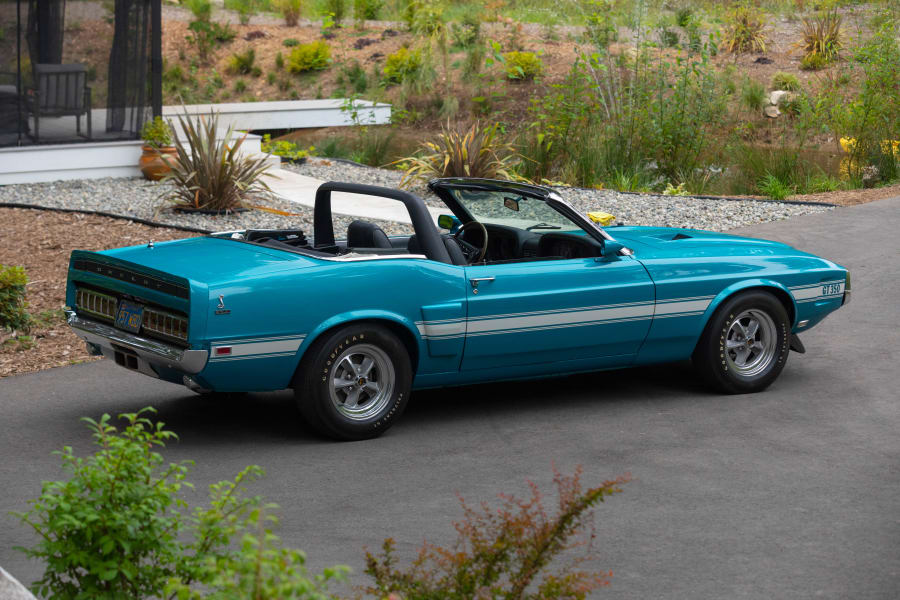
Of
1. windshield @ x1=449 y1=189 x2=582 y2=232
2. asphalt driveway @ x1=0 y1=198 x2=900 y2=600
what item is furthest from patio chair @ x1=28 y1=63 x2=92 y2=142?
windshield @ x1=449 y1=189 x2=582 y2=232

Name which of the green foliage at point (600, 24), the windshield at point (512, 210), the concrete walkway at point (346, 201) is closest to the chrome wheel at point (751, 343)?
the windshield at point (512, 210)

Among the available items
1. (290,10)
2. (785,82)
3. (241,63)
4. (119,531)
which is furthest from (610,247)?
(290,10)

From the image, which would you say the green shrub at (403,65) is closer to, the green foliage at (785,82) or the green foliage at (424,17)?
the green foliage at (424,17)

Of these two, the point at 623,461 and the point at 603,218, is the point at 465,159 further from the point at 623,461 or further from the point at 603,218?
the point at 623,461

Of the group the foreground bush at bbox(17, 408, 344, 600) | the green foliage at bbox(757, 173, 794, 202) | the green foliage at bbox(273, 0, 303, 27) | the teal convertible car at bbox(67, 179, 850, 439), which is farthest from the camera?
the green foliage at bbox(273, 0, 303, 27)

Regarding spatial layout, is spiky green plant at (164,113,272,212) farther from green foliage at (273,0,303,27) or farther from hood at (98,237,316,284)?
green foliage at (273,0,303,27)

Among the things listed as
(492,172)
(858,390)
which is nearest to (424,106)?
(492,172)

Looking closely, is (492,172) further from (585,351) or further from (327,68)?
(327,68)

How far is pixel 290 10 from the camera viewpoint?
38.0 meters

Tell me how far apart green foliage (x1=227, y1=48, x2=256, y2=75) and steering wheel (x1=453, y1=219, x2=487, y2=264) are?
2842 cm

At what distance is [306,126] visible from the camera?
78.8 ft

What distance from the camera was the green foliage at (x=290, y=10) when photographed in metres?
37.8

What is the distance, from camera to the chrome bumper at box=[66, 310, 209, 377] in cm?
600

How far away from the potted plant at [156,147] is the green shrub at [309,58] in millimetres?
18465
